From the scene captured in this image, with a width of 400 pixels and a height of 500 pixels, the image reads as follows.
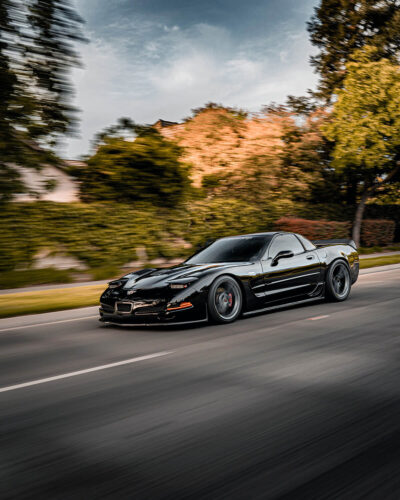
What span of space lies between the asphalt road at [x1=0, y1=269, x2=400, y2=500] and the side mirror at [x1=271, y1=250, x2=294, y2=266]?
1.62 metres

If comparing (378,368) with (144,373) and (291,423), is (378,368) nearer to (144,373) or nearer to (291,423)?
(291,423)

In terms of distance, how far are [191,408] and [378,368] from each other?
194 cm

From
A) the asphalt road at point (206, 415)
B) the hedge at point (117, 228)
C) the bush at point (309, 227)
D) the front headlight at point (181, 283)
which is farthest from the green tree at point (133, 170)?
the asphalt road at point (206, 415)

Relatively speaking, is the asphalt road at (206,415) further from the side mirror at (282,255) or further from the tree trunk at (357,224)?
the tree trunk at (357,224)

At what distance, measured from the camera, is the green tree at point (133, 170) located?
62.6ft

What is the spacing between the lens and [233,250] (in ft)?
29.4

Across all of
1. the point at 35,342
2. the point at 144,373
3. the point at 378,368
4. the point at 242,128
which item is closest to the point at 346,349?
the point at 378,368

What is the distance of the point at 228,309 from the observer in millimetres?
7867

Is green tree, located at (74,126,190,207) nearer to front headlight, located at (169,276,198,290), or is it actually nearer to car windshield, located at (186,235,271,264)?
car windshield, located at (186,235,271,264)

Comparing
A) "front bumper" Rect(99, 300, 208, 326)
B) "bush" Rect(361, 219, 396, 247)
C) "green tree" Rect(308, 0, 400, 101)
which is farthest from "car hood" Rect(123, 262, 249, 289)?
"green tree" Rect(308, 0, 400, 101)

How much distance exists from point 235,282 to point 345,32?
1369 inches

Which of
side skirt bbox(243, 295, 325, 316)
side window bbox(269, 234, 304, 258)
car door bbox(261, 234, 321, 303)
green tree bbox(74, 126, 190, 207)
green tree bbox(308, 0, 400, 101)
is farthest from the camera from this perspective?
green tree bbox(308, 0, 400, 101)

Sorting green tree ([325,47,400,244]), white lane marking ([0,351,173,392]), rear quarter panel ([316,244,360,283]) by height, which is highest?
green tree ([325,47,400,244])

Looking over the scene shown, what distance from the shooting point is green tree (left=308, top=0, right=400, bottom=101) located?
36125 mm
